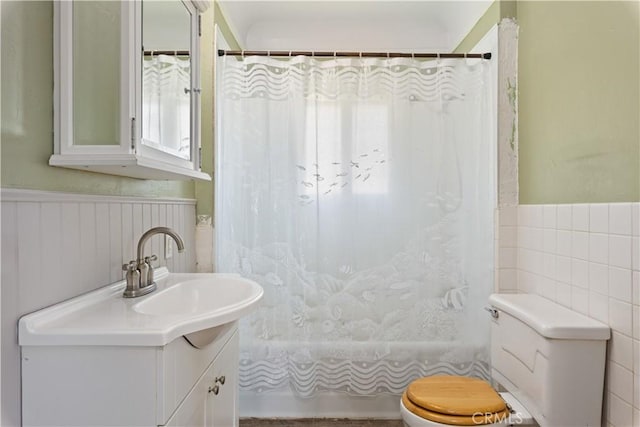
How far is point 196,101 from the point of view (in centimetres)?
153

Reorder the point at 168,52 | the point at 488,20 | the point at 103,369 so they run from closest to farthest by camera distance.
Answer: the point at 103,369
the point at 168,52
the point at 488,20

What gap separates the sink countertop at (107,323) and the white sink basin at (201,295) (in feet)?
0.42

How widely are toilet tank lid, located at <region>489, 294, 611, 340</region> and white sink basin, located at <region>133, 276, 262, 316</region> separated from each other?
39.4 inches

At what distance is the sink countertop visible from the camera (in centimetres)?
83

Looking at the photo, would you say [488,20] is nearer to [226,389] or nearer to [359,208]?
[359,208]

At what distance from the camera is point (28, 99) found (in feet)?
2.93

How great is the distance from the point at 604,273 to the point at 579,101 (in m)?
0.66

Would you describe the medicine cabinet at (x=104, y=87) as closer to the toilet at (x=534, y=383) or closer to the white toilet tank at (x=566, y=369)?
the toilet at (x=534, y=383)

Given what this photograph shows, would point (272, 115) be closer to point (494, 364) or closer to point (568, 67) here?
point (568, 67)

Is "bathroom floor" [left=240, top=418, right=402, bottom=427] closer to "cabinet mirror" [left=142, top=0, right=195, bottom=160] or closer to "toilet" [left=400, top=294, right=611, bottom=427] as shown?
"toilet" [left=400, top=294, right=611, bottom=427]

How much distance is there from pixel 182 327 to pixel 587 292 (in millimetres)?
1400

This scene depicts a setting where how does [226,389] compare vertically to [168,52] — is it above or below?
below

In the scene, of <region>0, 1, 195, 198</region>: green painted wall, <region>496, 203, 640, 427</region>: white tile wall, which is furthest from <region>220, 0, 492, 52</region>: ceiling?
<region>0, 1, 195, 198</region>: green painted wall

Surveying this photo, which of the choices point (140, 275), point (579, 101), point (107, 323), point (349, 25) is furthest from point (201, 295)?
point (349, 25)
